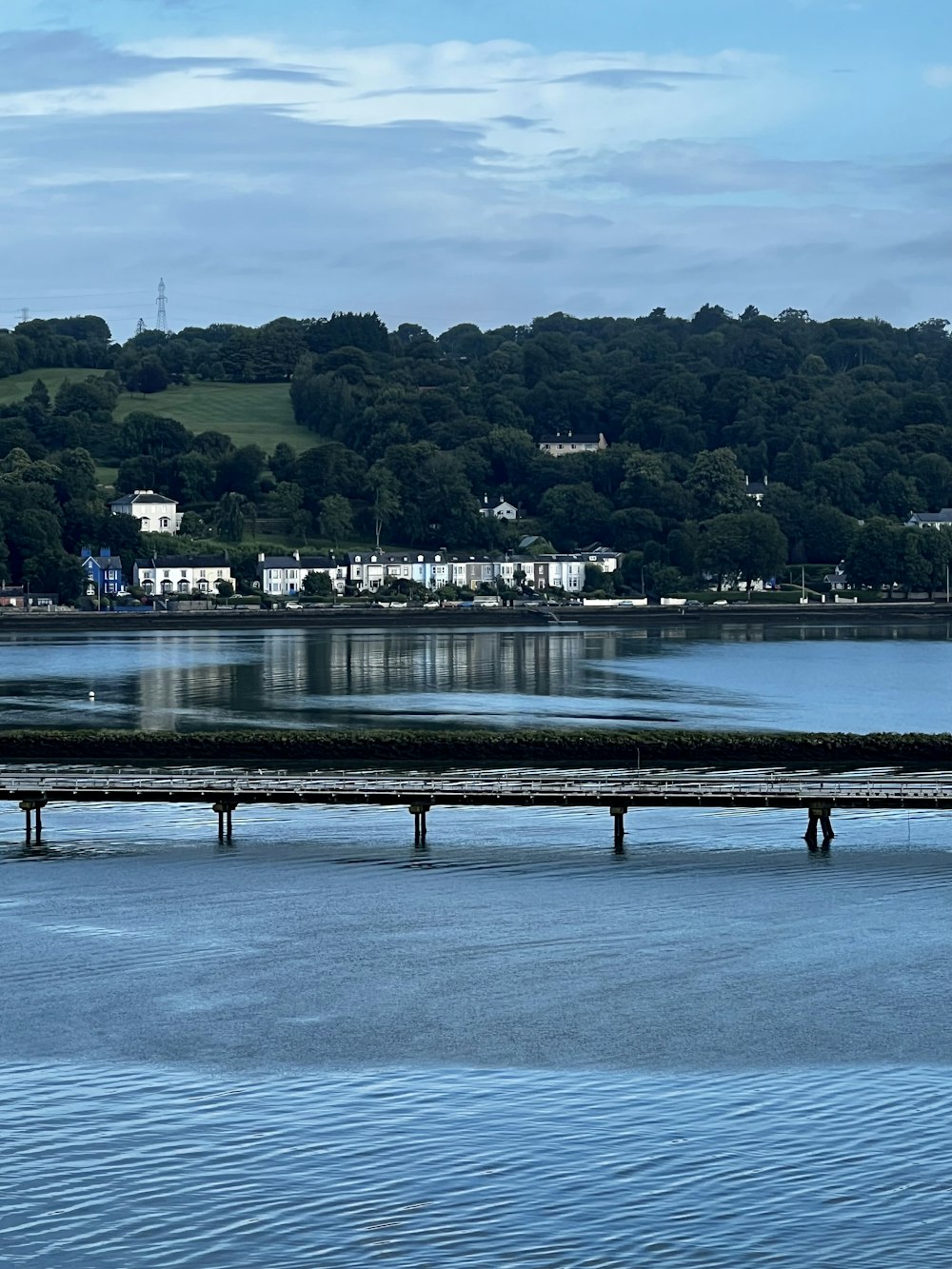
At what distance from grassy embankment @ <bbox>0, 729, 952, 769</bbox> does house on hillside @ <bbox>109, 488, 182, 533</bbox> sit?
117605 mm

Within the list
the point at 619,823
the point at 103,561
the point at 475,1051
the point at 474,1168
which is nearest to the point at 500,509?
the point at 103,561

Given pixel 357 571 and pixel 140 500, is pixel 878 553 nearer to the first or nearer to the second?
pixel 357 571

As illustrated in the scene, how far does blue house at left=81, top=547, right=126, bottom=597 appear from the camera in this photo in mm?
159250

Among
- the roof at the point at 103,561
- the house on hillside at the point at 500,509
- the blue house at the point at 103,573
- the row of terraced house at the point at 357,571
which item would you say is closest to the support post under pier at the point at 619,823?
the row of terraced house at the point at 357,571

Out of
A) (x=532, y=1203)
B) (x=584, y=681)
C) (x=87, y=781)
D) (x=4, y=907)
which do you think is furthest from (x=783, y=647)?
(x=532, y=1203)

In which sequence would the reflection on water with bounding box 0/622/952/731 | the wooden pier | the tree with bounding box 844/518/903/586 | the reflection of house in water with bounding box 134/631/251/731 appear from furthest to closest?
the tree with bounding box 844/518/903/586, the reflection on water with bounding box 0/622/952/731, the reflection of house in water with bounding box 134/631/251/731, the wooden pier

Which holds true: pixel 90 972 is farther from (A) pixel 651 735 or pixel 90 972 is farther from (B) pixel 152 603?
(B) pixel 152 603

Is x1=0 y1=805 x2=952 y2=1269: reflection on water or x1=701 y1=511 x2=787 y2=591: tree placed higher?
x1=701 y1=511 x2=787 y2=591: tree

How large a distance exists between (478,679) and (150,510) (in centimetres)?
8994

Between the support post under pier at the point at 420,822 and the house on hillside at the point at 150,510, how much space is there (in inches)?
5293

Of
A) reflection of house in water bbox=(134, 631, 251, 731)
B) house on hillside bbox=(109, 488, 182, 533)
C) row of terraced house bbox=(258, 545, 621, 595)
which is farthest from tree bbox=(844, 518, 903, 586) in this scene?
reflection of house in water bbox=(134, 631, 251, 731)

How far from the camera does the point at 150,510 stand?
6885 inches

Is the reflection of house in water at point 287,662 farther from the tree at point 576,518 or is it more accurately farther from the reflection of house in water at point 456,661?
the tree at point 576,518

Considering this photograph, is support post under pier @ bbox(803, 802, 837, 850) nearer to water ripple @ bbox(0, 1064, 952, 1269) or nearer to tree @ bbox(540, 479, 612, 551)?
water ripple @ bbox(0, 1064, 952, 1269)
